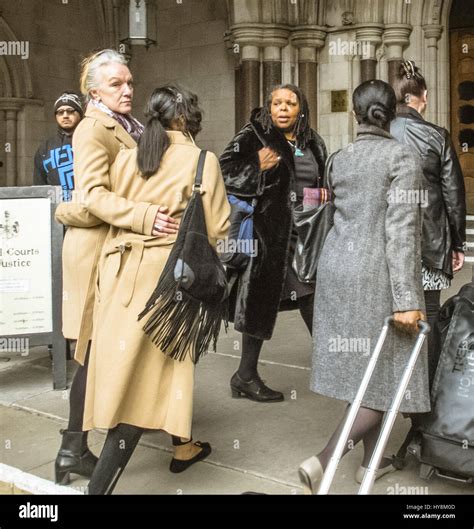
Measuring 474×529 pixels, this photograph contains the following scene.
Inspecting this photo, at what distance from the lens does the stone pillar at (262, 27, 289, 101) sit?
949 centimetres

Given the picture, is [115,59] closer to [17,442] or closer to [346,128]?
[17,442]

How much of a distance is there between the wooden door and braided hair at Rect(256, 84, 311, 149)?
632 cm

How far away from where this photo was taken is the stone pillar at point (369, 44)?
9344mm

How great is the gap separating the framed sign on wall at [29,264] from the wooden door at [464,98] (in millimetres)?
6666

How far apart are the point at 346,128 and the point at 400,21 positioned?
1400 millimetres

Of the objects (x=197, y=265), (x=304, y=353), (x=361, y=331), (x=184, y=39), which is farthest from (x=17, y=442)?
(x=184, y=39)

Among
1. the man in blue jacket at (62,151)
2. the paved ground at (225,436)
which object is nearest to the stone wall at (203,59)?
the man in blue jacket at (62,151)

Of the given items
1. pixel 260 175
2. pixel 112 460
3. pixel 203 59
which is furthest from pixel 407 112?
pixel 203 59

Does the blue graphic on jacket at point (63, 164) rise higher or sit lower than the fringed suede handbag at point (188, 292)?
higher

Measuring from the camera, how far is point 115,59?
10.5 ft

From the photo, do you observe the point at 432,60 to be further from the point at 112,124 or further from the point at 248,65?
the point at 112,124

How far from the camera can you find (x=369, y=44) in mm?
9352

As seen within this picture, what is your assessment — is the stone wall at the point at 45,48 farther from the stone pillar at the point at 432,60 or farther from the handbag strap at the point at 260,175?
the handbag strap at the point at 260,175
